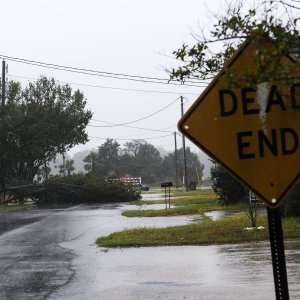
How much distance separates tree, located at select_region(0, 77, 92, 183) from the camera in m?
41.0

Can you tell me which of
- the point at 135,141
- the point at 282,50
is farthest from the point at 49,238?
the point at 135,141

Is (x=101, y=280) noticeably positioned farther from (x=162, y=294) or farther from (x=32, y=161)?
(x=32, y=161)

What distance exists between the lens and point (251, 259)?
1074 cm

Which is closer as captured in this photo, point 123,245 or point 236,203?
point 123,245

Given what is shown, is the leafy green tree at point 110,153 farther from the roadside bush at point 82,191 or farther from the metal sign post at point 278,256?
the metal sign post at point 278,256

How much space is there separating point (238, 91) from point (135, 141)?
128005 mm

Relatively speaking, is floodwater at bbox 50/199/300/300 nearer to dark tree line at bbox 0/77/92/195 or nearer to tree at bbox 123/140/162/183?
dark tree line at bbox 0/77/92/195

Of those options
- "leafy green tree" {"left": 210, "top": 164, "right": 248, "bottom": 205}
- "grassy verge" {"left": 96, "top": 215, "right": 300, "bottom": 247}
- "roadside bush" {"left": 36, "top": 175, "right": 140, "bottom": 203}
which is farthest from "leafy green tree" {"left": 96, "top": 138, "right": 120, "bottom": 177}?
"grassy verge" {"left": 96, "top": 215, "right": 300, "bottom": 247}

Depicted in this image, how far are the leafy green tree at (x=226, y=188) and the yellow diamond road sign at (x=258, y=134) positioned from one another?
22.9 metres

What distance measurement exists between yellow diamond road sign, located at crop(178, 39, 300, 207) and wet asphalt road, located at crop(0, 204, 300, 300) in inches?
163

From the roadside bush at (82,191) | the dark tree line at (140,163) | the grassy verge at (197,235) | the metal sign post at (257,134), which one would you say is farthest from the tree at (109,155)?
the metal sign post at (257,134)

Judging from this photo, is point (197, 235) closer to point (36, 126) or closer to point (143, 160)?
point (36, 126)

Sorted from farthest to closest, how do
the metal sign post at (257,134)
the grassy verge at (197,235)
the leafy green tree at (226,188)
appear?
the leafy green tree at (226,188) → the grassy verge at (197,235) → the metal sign post at (257,134)

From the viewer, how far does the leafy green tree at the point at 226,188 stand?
26.6 m
